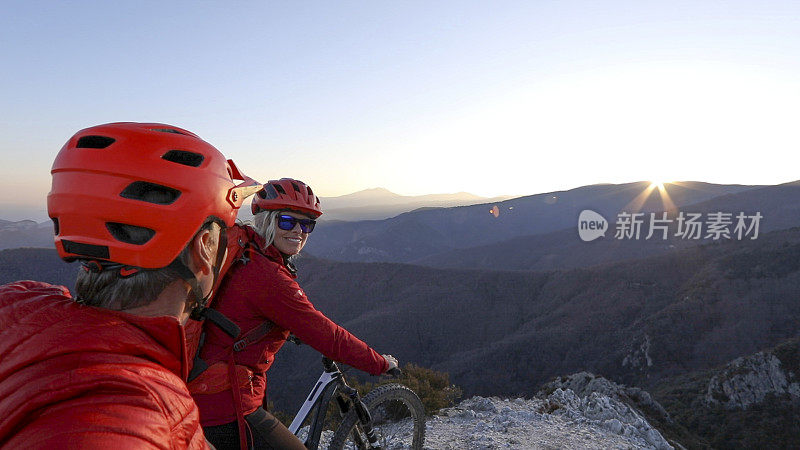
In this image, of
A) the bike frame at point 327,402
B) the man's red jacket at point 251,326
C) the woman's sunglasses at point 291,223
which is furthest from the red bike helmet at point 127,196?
the bike frame at point 327,402

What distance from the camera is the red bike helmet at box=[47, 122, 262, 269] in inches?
62.2

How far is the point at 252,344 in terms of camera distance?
2.88m

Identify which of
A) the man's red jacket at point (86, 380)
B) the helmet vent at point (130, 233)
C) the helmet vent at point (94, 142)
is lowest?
the man's red jacket at point (86, 380)

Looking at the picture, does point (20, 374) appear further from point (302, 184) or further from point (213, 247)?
point (302, 184)

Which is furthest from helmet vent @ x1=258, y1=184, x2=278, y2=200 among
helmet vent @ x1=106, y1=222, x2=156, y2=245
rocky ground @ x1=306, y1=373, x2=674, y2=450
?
rocky ground @ x1=306, y1=373, x2=674, y2=450

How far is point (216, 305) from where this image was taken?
2871 mm

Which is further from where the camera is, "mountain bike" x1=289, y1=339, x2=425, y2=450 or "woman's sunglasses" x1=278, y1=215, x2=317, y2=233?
"mountain bike" x1=289, y1=339, x2=425, y2=450

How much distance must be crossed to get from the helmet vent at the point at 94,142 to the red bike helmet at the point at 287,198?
6.89 feet

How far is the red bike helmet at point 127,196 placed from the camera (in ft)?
5.18

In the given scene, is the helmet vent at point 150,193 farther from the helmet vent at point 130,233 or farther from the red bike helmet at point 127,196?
the helmet vent at point 130,233

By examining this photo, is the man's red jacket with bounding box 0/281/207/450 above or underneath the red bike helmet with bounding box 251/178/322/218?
underneath

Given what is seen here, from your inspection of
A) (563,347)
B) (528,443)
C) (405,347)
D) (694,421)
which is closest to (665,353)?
(563,347)

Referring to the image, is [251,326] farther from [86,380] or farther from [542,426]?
[542,426]

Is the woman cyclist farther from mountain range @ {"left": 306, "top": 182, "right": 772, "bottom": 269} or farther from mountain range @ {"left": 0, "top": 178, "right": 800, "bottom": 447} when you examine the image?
mountain range @ {"left": 306, "top": 182, "right": 772, "bottom": 269}
